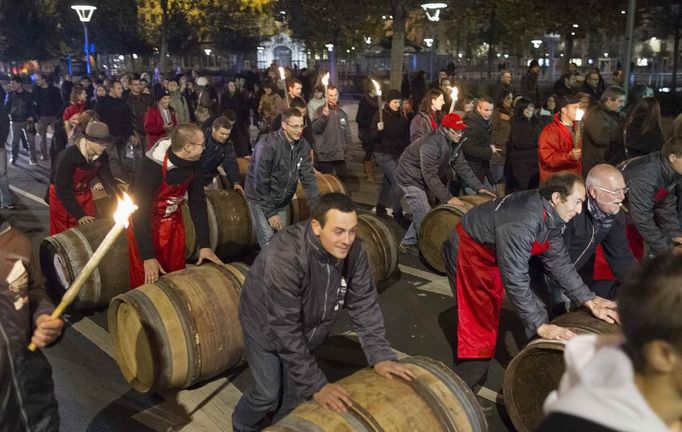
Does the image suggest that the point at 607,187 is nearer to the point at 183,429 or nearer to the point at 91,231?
the point at 183,429

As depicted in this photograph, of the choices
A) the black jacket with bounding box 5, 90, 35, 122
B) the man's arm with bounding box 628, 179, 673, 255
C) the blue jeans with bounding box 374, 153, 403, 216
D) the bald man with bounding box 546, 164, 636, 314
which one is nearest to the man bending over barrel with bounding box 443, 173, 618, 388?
the bald man with bounding box 546, 164, 636, 314

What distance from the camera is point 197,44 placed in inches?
2078

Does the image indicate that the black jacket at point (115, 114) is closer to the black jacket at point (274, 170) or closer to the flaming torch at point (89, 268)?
the black jacket at point (274, 170)

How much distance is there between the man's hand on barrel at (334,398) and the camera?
338cm

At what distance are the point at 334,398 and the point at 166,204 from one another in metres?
3.01

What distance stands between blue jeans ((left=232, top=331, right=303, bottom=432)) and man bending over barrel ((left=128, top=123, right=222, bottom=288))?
5.30 feet

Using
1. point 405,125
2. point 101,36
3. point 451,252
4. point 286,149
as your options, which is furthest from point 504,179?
point 101,36

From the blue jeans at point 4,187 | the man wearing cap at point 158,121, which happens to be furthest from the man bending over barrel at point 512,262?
the man wearing cap at point 158,121

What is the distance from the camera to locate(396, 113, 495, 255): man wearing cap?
7508 millimetres

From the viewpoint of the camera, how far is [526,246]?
4.46 meters

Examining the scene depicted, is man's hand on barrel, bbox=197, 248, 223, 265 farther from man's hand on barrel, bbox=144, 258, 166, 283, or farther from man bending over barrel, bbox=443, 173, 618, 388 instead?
man bending over barrel, bbox=443, 173, 618, 388

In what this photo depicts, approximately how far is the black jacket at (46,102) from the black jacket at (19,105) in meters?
0.19

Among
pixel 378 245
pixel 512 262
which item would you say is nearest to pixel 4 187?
pixel 378 245

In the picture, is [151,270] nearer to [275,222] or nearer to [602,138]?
[275,222]
